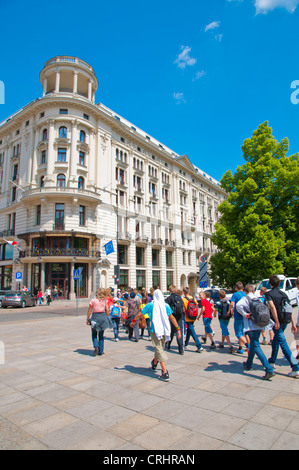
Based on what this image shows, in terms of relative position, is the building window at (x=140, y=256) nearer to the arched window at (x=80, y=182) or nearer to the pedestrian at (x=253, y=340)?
the arched window at (x=80, y=182)

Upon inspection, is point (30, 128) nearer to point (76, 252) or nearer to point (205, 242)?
point (76, 252)

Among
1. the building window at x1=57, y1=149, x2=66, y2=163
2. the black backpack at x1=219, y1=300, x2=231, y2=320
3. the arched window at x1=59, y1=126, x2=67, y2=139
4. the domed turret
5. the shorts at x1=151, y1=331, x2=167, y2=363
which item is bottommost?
the shorts at x1=151, y1=331, x2=167, y2=363

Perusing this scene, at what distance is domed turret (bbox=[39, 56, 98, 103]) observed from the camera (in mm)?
36188

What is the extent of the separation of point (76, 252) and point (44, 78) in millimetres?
23563

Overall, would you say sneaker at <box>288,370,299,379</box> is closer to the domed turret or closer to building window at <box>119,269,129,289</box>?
building window at <box>119,269,129,289</box>

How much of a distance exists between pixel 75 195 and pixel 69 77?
56.9 ft

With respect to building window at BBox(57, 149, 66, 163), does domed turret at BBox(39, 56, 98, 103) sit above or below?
above

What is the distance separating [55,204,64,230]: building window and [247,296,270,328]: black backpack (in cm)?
2989

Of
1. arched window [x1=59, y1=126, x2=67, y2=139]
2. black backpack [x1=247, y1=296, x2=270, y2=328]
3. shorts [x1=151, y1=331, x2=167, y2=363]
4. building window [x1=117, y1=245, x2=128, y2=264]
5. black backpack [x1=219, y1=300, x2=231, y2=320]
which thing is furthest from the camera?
building window [x1=117, y1=245, x2=128, y2=264]

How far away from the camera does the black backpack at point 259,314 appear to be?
566 cm

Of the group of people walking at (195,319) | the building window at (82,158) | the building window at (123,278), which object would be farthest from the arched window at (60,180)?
the group of people walking at (195,319)

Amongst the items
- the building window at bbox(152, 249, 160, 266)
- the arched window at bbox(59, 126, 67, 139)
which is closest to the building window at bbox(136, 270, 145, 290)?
the building window at bbox(152, 249, 160, 266)

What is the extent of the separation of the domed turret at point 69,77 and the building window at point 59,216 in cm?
1434

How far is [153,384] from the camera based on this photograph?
18.0 ft
